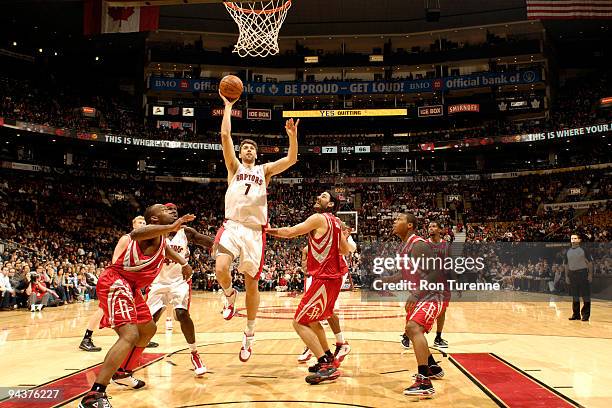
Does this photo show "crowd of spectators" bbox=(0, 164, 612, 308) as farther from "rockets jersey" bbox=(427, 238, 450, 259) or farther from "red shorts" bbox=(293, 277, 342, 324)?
"red shorts" bbox=(293, 277, 342, 324)

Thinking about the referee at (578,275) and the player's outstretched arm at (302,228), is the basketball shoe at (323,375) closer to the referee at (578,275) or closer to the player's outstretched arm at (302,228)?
the player's outstretched arm at (302,228)

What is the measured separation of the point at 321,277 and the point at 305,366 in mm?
1442

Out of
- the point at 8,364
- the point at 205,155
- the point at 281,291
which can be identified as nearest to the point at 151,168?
the point at 205,155

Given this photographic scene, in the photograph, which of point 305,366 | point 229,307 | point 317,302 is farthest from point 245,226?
point 305,366

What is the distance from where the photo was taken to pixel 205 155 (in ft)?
122

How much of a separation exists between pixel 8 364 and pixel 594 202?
99.1 ft

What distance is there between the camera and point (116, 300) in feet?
16.4

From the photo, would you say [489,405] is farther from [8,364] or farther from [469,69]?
[469,69]

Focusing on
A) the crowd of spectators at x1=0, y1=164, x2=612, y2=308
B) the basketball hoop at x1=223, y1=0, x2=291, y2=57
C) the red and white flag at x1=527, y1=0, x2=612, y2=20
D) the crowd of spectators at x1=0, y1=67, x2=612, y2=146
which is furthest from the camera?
the crowd of spectators at x1=0, y1=67, x2=612, y2=146

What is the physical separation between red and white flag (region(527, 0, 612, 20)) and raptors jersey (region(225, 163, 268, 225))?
12.6m

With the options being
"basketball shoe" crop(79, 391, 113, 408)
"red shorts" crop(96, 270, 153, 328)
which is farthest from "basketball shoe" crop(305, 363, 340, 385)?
"basketball shoe" crop(79, 391, 113, 408)

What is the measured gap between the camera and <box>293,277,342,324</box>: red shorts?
6.18 meters

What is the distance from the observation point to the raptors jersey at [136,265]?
5188mm

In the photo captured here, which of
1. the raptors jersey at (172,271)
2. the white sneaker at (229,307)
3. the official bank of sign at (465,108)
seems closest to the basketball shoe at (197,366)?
the white sneaker at (229,307)
